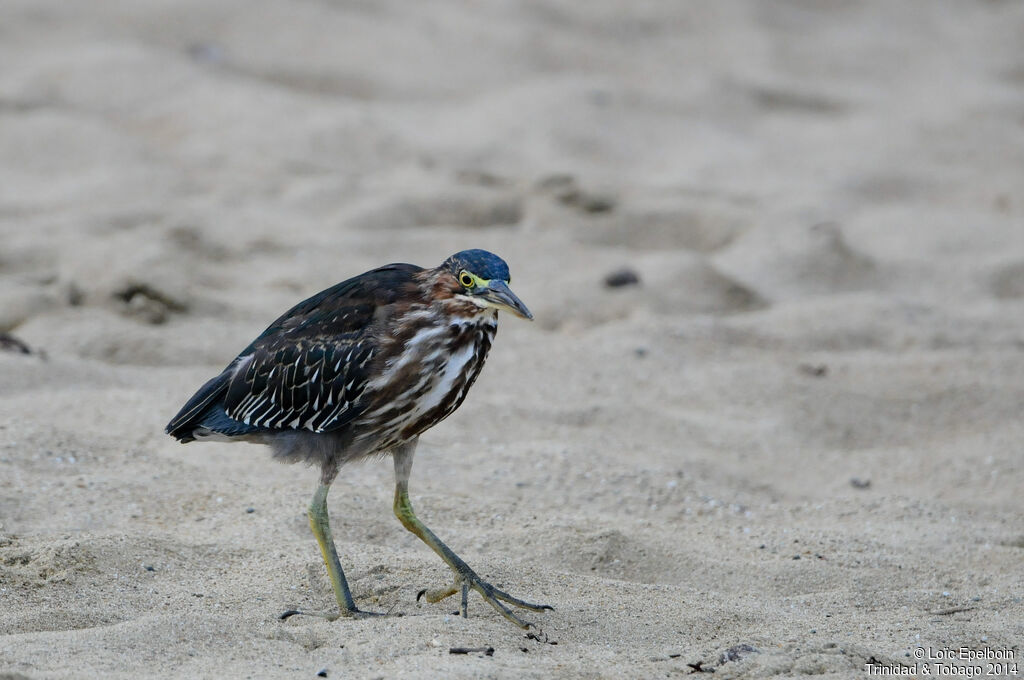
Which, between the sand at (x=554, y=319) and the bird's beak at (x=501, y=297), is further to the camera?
the sand at (x=554, y=319)

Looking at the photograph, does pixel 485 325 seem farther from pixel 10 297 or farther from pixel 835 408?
pixel 10 297

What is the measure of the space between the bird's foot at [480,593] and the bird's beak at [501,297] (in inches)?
32.8

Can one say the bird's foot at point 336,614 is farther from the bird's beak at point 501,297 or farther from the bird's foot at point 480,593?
the bird's beak at point 501,297

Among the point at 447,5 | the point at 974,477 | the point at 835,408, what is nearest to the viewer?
the point at 974,477

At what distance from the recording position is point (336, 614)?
374 centimetres

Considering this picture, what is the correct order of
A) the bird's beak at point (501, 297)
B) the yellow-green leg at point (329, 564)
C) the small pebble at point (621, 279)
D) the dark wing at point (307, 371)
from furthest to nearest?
1. the small pebble at point (621, 279)
2. the dark wing at point (307, 371)
3. the yellow-green leg at point (329, 564)
4. the bird's beak at point (501, 297)

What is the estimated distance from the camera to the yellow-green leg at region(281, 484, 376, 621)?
3732 millimetres

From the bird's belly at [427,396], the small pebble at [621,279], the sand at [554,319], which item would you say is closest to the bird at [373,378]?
the bird's belly at [427,396]

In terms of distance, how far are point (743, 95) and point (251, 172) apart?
14.3ft

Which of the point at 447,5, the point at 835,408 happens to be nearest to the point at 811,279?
the point at 835,408

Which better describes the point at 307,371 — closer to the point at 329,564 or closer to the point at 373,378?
the point at 373,378

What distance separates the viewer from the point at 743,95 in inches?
416

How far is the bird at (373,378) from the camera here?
12.3 ft

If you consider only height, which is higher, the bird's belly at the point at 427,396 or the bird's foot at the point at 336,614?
the bird's belly at the point at 427,396
